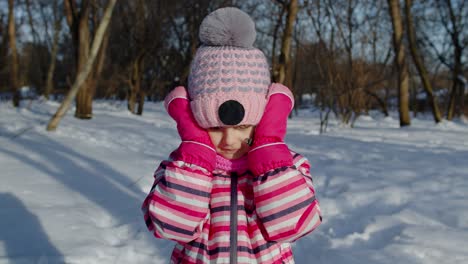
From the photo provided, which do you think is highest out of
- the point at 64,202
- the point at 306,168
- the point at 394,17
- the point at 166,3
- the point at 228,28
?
the point at 166,3

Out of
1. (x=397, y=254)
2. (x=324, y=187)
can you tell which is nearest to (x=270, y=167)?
(x=397, y=254)

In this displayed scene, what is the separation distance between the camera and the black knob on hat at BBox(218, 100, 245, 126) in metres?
1.15

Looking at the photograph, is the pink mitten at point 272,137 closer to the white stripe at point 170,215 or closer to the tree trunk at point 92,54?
the white stripe at point 170,215

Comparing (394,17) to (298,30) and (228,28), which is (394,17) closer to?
(298,30)

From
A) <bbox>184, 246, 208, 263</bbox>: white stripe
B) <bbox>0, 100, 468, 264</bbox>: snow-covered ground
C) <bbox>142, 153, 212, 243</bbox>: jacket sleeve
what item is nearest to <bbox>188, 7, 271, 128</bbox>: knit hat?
<bbox>142, 153, 212, 243</bbox>: jacket sleeve

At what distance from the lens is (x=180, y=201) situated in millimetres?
1155

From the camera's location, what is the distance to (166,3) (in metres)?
13.5

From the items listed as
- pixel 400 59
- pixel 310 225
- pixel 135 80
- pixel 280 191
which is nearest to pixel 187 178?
pixel 280 191

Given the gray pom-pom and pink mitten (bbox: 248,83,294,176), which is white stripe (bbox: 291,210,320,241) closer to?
pink mitten (bbox: 248,83,294,176)

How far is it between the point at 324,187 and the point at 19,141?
4085 mm

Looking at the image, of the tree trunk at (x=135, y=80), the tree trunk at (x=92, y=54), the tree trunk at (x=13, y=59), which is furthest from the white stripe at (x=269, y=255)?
the tree trunk at (x=135, y=80)

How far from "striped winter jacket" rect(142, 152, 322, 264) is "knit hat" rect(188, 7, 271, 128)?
167 millimetres

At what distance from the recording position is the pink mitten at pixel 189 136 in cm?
116

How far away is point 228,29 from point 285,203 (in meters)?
0.55
